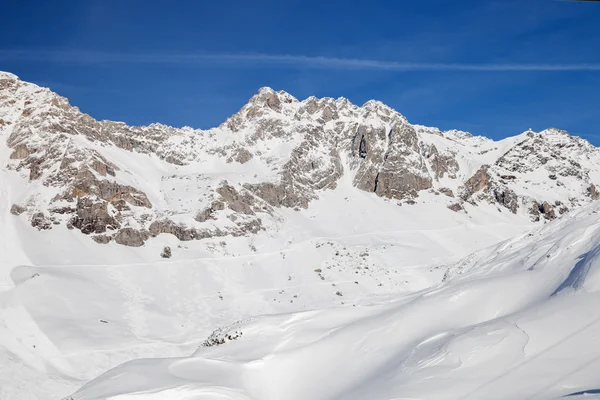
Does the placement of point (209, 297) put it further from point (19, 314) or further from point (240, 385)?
point (240, 385)

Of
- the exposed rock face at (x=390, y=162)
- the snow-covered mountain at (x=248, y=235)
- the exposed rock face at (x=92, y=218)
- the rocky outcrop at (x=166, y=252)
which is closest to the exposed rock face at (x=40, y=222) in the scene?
the snow-covered mountain at (x=248, y=235)

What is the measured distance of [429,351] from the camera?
9914 mm

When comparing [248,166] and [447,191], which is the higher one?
[248,166]

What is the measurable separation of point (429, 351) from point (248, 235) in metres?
55.4

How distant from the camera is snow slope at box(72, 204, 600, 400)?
8320 millimetres

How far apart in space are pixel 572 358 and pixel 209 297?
4311 cm

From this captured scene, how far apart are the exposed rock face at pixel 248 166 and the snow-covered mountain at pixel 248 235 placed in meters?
0.34

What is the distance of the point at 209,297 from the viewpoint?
48688mm

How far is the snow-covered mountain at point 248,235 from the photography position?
13039 millimetres

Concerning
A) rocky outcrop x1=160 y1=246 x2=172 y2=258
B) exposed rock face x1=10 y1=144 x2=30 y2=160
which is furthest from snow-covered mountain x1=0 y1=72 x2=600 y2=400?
rocky outcrop x1=160 y1=246 x2=172 y2=258

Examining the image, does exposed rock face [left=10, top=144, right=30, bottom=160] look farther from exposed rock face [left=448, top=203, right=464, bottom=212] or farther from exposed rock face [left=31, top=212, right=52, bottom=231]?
exposed rock face [left=448, top=203, right=464, bottom=212]

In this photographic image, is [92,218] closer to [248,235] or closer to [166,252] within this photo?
[166,252]

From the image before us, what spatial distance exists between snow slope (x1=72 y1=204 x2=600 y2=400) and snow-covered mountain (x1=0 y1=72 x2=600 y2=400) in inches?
3.6

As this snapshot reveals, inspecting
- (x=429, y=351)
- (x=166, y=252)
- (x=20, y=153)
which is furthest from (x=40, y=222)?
(x=429, y=351)
